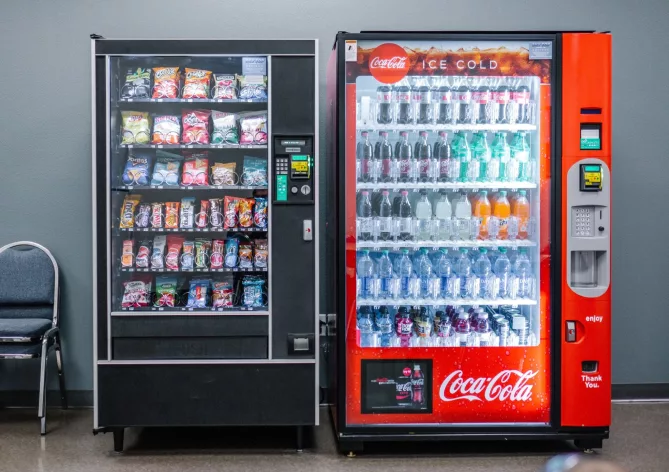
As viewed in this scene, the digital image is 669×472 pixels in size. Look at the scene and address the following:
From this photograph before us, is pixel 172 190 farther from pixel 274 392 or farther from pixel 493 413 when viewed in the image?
pixel 493 413

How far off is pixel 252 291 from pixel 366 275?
2.18 ft

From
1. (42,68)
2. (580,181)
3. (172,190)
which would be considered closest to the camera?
(580,181)

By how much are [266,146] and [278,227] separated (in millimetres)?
455

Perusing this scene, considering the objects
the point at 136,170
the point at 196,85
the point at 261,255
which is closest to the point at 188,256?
the point at 261,255

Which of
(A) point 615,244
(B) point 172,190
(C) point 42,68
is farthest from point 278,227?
(A) point 615,244

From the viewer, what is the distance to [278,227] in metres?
3.52

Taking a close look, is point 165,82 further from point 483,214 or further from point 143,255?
point 483,214

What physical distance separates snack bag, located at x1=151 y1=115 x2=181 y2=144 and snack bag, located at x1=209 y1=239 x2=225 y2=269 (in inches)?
24.4

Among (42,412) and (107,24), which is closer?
(42,412)

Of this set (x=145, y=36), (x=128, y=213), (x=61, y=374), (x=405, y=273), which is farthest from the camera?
(x=145, y=36)

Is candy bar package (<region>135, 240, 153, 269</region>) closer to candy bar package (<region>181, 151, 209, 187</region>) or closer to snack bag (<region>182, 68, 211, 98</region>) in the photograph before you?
candy bar package (<region>181, 151, 209, 187</region>)

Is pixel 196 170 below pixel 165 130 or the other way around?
below

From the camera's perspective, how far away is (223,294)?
368cm

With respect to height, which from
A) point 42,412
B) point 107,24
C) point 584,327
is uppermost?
point 107,24
